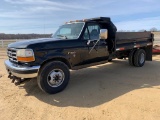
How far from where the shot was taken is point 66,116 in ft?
13.3

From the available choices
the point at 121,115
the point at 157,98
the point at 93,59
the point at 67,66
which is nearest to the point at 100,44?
the point at 93,59

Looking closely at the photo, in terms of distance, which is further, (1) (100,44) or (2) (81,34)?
(1) (100,44)

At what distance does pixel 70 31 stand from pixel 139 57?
3.88 metres

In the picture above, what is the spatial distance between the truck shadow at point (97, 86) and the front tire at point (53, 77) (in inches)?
7.5

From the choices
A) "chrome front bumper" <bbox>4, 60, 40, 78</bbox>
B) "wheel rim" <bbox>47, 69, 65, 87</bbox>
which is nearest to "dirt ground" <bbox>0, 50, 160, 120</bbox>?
"wheel rim" <bbox>47, 69, 65, 87</bbox>

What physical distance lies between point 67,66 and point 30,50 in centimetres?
126

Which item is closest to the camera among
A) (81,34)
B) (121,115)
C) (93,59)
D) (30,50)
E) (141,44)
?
(121,115)

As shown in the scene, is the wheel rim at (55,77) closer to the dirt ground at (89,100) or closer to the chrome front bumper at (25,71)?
the dirt ground at (89,100)

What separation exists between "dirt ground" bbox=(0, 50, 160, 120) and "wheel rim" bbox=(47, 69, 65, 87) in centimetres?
31

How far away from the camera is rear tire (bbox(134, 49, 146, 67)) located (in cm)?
847

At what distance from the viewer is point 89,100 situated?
4773 millimetres

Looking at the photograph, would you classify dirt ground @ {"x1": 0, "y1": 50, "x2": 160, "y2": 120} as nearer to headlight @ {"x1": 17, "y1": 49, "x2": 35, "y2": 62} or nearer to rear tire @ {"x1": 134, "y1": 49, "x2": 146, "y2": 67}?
headlight @ {"x1": 17, "y1": 49, "x2": 35, "y2": 62}

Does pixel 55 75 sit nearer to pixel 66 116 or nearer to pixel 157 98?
pixel 66 116

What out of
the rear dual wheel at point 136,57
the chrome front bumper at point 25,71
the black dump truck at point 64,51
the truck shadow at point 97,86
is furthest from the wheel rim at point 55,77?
the rear dual wheel at point 136,57
